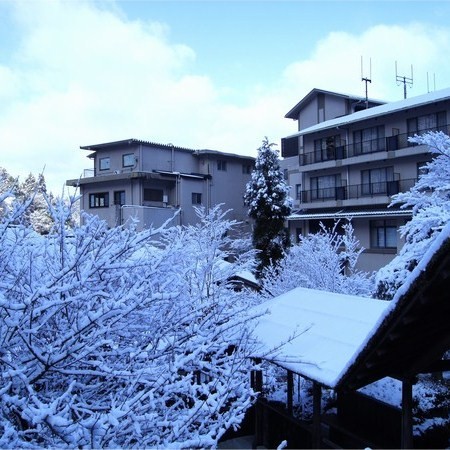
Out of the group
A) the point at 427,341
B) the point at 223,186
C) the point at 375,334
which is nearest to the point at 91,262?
the point at 375,334

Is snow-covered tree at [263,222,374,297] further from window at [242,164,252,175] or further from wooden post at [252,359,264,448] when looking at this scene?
window at [242,164,252,175]

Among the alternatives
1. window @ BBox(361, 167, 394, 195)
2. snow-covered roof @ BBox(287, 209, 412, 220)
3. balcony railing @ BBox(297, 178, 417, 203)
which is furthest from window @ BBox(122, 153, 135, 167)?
window @ BBox(361, 167, 394, 195)

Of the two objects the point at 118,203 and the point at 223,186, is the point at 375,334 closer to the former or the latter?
the point at 118,203

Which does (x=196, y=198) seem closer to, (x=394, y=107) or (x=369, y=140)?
(x=369, y=140)

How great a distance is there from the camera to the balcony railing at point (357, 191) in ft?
87.1

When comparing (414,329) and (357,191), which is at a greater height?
(357,191)

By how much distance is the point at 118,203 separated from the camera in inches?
1275

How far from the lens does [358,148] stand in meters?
29.2

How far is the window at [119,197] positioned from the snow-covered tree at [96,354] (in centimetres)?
2778

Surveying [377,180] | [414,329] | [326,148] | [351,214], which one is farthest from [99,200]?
[414,329]

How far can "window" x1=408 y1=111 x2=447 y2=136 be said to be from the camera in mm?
25014

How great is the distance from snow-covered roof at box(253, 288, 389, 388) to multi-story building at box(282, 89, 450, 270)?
15.1 metres

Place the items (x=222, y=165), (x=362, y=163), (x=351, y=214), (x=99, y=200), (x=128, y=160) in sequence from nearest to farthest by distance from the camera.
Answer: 1. (x=351, y=214)
2. (x=362, y=163)
3. (x=128, y=160)
4. (x=99, y=200)
5. (x=222, y=165)

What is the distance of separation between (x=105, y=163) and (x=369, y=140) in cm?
1928
